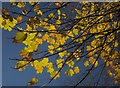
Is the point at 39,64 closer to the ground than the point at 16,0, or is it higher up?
closer to the ground

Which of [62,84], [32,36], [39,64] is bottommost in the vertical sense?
[62,84]

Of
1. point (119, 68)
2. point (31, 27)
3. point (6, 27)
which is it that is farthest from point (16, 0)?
point (119, 68)

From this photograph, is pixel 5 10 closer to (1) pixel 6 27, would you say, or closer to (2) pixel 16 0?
(1) pixel 6 27

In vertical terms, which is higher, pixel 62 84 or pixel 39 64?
pixel 39 64

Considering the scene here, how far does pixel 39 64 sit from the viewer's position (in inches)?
127

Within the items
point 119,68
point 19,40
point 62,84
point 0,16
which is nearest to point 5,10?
point 0,16

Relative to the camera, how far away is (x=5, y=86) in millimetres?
15055

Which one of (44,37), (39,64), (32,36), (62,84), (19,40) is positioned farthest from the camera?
(62,84)

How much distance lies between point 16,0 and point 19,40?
112 cm

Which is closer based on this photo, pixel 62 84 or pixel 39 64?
pixel 39 64

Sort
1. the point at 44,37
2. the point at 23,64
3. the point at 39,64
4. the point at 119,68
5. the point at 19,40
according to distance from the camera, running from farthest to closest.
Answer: the point at 119,68 < the point at 44,37 < the point at 39,64 < the point at 23,64 < the point at 19,40

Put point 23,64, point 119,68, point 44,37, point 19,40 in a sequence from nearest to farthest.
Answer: point 19,40 < point 23,64 < point 44,37 < point 119,68

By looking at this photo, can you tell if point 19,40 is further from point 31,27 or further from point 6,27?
point 31,27

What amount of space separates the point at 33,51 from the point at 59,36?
32.2 inches
